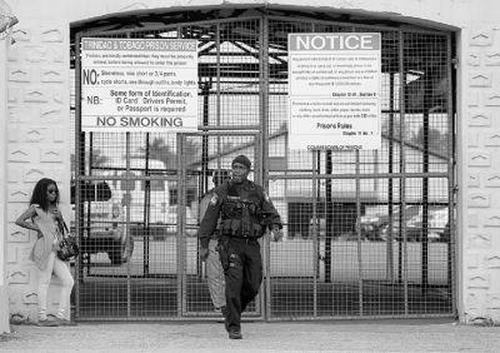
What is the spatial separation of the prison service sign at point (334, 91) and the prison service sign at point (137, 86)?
122 cm

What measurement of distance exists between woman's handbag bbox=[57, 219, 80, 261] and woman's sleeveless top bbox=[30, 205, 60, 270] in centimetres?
9

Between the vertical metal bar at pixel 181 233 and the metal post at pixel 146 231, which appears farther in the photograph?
the metal post at pixel 146 231

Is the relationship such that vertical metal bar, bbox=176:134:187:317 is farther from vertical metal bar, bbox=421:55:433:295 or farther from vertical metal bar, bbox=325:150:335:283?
vertical metal bar, bbox=421:55:433:295

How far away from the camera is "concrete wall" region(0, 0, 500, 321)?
11.5 meters

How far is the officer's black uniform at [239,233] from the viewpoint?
1038 centimetres

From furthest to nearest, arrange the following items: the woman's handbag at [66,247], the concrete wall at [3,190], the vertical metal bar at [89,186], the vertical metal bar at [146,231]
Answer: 1. the vertical metal bar at [146,231]
2. the vertical metal bar at [89,186]
3. the woman's handbag at [66,247]
4. the concrete wall at [3,190]

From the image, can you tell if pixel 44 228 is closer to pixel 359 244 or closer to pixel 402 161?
pixel 359 244

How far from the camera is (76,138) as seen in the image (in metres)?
11.9

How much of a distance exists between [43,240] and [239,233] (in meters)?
2.37

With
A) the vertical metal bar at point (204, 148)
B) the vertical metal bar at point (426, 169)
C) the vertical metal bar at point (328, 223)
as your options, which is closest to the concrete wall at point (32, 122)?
the vertical metal bar at point (204, 148)

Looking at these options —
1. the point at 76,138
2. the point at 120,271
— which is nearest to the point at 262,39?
the point at 76,138

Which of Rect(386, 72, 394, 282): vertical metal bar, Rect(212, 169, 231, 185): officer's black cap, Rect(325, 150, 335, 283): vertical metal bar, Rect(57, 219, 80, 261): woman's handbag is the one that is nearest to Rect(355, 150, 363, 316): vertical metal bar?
Rect(325, 150, 335, 283): vertical metal bar

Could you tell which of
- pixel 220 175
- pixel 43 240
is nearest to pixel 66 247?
pixel 43 240

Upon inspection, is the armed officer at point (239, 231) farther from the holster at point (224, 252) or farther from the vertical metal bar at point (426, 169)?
the vertical metal bar at point (426, 169)
